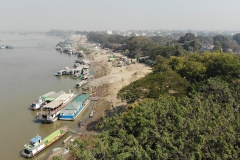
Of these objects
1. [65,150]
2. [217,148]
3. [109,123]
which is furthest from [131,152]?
[65,150]

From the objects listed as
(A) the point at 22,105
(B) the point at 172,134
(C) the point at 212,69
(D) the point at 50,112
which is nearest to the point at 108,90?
(D) the point at 50,112

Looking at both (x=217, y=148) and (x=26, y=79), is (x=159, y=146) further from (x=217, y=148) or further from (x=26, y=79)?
(x=26, y=79)

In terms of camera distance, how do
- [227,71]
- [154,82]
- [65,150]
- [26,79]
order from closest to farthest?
[65,150] < [154,82] < [227,71] < [26,79]

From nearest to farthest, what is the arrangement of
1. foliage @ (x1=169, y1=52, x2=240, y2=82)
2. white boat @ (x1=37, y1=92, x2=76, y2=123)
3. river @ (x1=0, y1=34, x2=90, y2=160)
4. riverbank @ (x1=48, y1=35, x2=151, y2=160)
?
1. river @ (x1=0, y1=34, x2=90, y2=160)
2. riverbank @ (x1=48, y1=35, x2=151, y2=160)
3. white boat @ (x1=37, y1=92, x2=76, y2=123)
4. foliage @ (x1=169, y1=52, x2=240, y2=82)

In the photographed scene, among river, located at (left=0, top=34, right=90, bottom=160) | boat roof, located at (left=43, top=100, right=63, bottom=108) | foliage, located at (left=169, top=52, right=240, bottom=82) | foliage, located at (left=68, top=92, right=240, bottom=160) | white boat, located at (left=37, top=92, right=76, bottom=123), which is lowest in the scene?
river, located at (left=0, top=34, right=90, bottom=160)

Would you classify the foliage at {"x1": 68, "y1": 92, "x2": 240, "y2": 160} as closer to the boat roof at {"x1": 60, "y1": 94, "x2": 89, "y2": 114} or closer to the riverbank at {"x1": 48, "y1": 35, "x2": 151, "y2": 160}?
the riverbank at {"x1": 48, "y1": 35, "x2": 151, "y2": 160}

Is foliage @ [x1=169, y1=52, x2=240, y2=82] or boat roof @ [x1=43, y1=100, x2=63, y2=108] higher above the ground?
foliage @ [x1=169, y1=52, x2=240, y2=82]

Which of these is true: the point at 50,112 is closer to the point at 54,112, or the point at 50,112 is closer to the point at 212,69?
the point at 54,112

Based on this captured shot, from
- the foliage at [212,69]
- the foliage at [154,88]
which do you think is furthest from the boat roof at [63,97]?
the foliage at [212,69]

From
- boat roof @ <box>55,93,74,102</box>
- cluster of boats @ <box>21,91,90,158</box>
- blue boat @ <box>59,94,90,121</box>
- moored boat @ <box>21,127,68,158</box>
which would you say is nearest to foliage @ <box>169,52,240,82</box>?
blue boat @ <box>59,94,90,121</box>

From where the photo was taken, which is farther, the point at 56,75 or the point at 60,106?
the point at 56,75

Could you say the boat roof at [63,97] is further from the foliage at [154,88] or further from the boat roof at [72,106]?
the foliage at [154,88]
